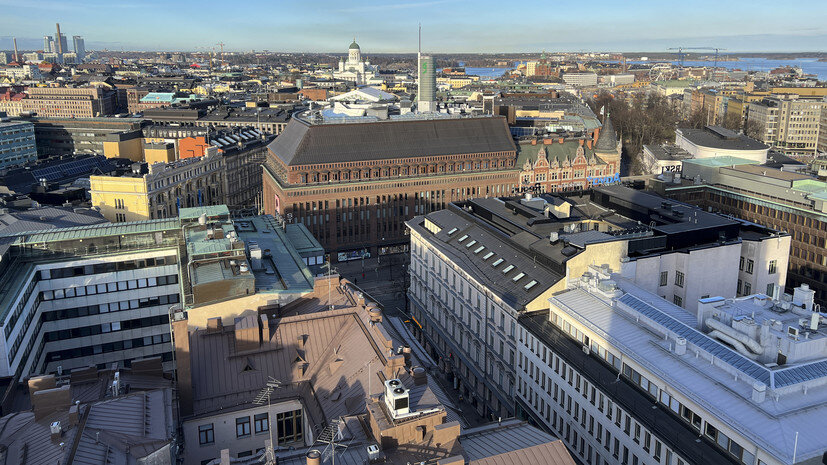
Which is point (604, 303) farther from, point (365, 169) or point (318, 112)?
point (318, 112)

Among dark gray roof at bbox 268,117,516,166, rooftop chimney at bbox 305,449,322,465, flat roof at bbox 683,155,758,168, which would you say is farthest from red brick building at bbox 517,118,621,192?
rooftop chimney at bbox 305,449,322,465

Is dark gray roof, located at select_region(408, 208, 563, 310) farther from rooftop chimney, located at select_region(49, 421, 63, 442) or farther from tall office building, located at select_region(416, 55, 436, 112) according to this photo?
tall office building, located at select_region(416, 55, 436, 112)

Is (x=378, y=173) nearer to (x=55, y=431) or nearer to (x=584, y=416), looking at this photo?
(x=584, y=416)

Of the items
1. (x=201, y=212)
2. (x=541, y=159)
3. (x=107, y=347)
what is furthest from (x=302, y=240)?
(x=541, y=159)

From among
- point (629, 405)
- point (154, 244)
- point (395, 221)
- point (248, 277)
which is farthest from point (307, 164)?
point (629, 405)

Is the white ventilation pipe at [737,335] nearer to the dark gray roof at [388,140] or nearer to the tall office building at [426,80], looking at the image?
the dark gray roof at [388,140]

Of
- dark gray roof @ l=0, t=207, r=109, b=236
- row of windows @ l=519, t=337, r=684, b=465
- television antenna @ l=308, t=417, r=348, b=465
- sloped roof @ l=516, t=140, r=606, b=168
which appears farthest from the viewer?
sloped roof @ l=516, t=140, r=606, b=168
